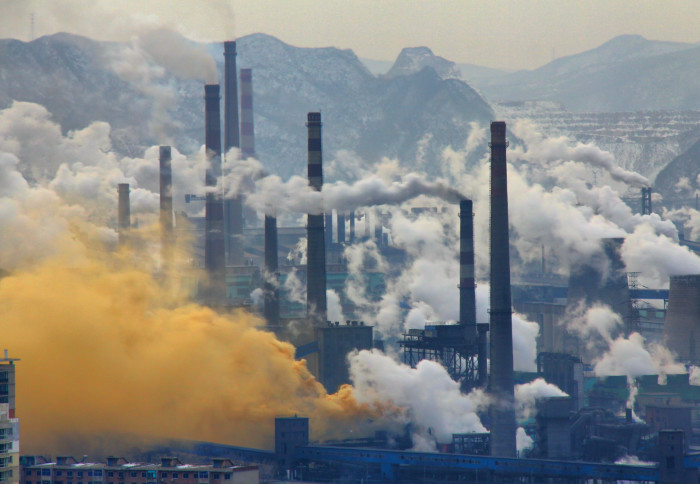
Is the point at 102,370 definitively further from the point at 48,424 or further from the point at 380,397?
the point at 380,397

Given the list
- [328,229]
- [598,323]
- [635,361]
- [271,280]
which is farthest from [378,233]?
[635,361]

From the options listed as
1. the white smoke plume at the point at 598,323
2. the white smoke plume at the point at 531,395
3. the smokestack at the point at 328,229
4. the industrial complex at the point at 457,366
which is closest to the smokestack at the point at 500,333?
the industrial complex at the point at 457,366

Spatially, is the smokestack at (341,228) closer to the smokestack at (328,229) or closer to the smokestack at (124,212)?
the smokestack at (328,229)

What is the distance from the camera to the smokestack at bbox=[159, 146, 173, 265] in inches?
2982

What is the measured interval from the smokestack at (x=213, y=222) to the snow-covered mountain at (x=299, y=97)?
145 feet

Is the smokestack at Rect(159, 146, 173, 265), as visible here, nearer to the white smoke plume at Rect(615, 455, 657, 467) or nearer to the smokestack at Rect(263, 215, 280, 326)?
the smokestack at Rect(263, 215, 280, 326)

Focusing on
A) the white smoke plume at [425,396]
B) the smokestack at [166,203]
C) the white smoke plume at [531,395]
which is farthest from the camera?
the smokestack at [166,203]

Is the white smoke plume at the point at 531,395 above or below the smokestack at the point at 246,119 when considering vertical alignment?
below

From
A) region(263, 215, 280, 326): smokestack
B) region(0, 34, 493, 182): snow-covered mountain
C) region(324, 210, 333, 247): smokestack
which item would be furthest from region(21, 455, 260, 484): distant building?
region(0, 34, 493, 182): snow-covered mountain

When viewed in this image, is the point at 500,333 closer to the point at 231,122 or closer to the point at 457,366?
the point at 457,366

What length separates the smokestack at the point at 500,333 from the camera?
4997 cm

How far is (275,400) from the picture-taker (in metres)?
52.5

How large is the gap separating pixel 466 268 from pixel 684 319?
12852 mm

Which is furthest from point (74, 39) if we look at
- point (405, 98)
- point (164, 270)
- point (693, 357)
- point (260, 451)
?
point (260, 451)
